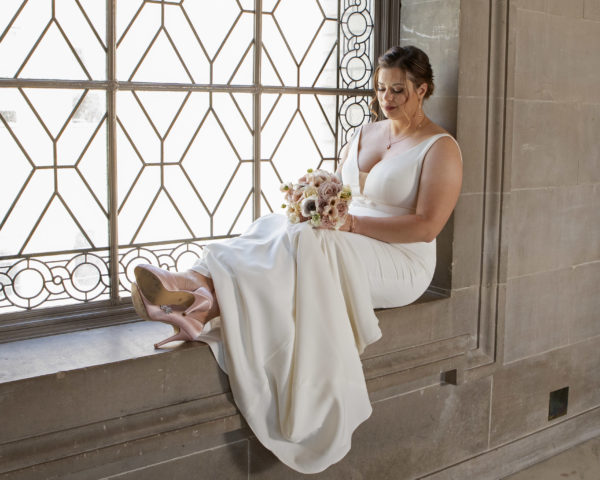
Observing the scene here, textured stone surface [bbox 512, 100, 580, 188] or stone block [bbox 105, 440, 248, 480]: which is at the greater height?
textured stone surface [bbox 512, 100, 580, 188]

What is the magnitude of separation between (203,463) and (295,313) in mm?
632

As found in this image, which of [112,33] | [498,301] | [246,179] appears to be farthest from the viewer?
[498,301]

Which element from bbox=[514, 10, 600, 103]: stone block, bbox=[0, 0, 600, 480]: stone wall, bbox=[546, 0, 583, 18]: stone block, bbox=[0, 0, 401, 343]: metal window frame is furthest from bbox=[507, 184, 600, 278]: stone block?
bbox=[0, 0, 401, 343]: metal window frame

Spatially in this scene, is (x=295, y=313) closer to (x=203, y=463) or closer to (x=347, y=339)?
(x=347, y=339)

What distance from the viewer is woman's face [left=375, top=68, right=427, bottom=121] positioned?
3172mm

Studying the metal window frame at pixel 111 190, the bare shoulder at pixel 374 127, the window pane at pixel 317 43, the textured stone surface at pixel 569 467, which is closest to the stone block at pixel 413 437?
the textured stone surface at pixel 569 467

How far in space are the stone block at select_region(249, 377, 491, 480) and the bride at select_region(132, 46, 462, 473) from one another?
29 centimetres

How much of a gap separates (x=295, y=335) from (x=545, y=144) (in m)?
1.80

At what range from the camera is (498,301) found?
364 centimetres

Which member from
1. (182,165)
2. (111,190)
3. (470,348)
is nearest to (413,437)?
(470,348)

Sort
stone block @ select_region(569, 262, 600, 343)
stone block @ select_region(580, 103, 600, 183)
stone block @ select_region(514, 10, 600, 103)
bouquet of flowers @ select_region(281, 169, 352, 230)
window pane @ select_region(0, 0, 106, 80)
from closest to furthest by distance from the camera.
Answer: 1. window pane @ select_region(0, 0, 106, 80)
2. bouquet of flowers @ select_region(281, 169, 352, 230)
3. stone block @ select_region(514, 10, 600, 103)
4. stone block @ select_region(580, 103, 600, 183)
5. stone block @ select_region(569, 262, 600, 343)

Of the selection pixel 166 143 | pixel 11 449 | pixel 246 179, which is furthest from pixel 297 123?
pixel 11 449

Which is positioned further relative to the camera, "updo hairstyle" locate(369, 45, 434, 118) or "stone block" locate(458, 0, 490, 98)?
"stone block" locate(458, 0, 490, 98)

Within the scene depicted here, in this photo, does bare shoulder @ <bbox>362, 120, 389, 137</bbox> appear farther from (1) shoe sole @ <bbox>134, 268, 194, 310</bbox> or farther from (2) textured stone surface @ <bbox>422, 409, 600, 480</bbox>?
(2) textured stone surface @ <bbox>422, 409, 600, 480</bbox>
